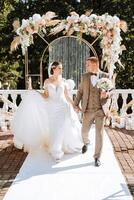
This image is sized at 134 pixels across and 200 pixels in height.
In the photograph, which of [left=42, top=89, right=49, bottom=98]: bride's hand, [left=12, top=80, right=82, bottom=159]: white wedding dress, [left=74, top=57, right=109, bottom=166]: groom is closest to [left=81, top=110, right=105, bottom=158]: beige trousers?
[left=74, top=57, right=109, bottom=166]: groom

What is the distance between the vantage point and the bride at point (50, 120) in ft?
26.9

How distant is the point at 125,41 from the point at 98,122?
2016 cm

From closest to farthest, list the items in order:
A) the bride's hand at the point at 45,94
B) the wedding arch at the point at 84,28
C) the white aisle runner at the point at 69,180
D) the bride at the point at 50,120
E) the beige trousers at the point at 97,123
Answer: the white aisle runner at the point at 69,180 → the beige trousers at the point at 97,123 → the bride at the point at 50,120 → the bride's hand at the point at 45,94 → the wedding arch at the point at 84,28

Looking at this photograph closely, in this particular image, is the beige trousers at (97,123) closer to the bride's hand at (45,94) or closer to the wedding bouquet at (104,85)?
the wedding bouquet at (104,85)

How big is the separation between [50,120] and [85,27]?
12.5 ft

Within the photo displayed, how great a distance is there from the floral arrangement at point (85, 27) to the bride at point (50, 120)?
2649 millimetres

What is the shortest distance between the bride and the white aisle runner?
0.30 metres

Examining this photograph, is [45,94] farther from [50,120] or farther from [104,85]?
[104,85]

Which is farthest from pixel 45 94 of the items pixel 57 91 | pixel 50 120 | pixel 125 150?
pixel 125 150

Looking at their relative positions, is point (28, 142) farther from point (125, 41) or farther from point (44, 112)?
point (125, 41)

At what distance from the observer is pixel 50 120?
825 centimetres

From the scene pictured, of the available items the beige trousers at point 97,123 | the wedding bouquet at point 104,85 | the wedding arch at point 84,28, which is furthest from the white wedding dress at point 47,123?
the wedding arch at point 84,28

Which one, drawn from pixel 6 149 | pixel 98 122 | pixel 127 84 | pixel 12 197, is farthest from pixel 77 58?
pixel 127 84

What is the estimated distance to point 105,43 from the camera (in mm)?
11430
